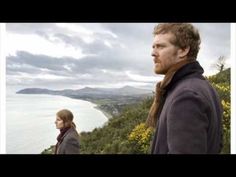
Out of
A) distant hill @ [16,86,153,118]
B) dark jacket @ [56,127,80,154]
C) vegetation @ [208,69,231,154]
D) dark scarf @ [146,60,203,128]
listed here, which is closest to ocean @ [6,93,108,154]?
distant hill @ [16,86,153,118]

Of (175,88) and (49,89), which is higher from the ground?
(49,89)

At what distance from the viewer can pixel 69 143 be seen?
121 inches

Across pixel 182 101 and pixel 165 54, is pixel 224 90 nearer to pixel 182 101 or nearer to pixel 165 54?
pixel 165 54

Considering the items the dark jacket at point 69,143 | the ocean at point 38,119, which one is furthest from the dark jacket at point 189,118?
the ocean at point 38,119

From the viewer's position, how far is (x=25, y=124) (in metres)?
3.92

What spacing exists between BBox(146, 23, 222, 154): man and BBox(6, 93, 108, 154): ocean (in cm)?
234

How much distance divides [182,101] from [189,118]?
7 centimetres

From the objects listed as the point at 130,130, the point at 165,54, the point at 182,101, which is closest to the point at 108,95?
the point at 130,130

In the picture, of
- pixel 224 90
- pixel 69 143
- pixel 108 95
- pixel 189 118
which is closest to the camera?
pixel 189 118
